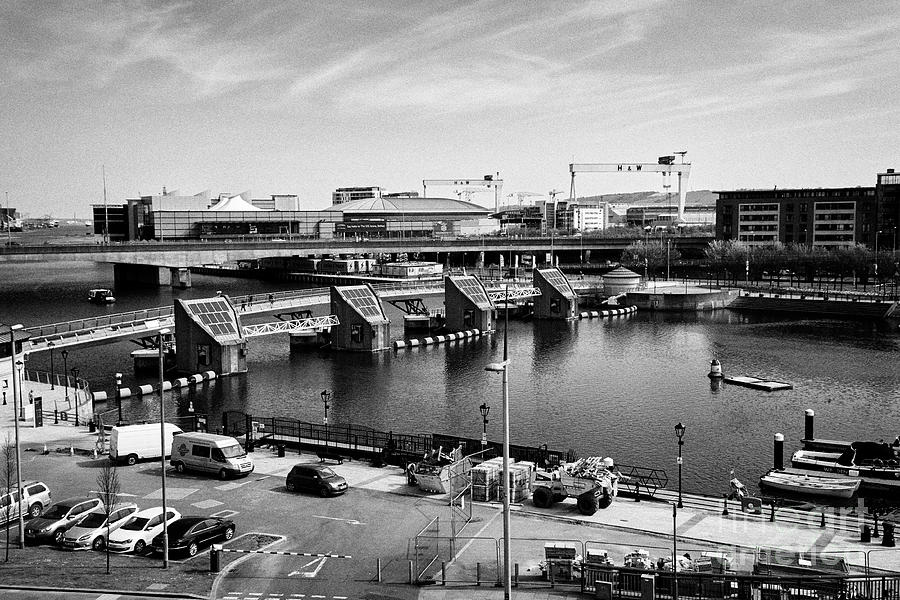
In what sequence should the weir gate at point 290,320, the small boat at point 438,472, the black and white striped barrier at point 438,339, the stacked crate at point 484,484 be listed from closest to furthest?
the stacked crate at point 484,484
the small boat at point 438,472
the weir gate at point 290,320
the black and white striped barrier at point 438,339

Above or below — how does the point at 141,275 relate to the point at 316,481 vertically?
above

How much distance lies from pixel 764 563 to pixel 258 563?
35.6ft

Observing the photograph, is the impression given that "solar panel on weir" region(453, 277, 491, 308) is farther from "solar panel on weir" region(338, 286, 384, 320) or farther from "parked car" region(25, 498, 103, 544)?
"parked car" region(25, 498, 103, 544)

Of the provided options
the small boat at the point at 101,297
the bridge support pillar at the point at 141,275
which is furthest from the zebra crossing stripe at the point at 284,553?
the bridge support pillar at the point at 141,275

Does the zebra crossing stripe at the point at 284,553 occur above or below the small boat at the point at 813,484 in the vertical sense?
above

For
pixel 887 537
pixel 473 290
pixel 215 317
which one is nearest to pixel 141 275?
pixel 473 290

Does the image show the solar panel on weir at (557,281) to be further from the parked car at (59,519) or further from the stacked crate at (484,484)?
the parked car at (59,519)

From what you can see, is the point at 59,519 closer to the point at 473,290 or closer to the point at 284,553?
the point at 284,553

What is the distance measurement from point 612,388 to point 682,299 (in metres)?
46.3

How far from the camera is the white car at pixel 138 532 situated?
69.0ft

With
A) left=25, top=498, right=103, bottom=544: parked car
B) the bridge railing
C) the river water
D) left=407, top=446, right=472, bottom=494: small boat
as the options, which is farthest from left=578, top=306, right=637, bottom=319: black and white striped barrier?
left=25, top=498, right=103, bottom=544: parked car

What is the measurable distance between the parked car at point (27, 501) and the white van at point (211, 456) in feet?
15.0

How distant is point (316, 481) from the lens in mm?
26000

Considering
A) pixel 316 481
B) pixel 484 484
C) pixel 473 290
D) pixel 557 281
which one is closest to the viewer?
pixel 484 484
